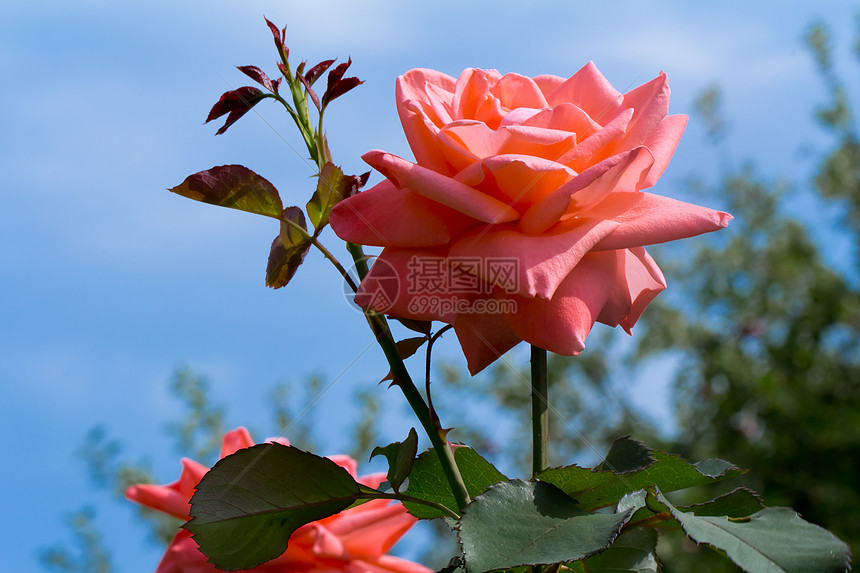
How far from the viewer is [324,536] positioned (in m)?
0.61

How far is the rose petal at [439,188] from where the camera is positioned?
413 millimetres

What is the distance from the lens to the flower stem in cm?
43

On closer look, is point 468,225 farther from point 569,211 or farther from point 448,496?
point 448,496

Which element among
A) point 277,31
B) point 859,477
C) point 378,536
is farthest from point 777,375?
point 277,31

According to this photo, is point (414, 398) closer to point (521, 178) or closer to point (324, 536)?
point (521, 178)

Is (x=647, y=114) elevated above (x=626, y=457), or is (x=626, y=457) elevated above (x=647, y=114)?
(x=647, y=114)

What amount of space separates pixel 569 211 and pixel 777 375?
3.73 metres

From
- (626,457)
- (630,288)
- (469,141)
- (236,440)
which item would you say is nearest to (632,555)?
(626,457)

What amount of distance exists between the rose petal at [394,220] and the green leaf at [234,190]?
2.1 inches

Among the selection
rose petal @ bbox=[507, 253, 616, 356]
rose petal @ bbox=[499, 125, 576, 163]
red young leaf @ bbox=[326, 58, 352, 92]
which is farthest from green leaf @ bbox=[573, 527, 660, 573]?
red young leaf @ bbox=[326, 58, 352, 92]

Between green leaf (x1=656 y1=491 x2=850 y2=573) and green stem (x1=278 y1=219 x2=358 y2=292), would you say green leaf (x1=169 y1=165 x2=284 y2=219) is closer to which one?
green stem (x1=278 y1=219 x2=358 y2=292)

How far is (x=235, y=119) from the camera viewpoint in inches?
18.6

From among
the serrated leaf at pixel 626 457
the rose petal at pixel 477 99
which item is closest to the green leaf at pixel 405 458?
the serrated leaf at pixel 626 457

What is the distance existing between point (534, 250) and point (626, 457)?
151mm
